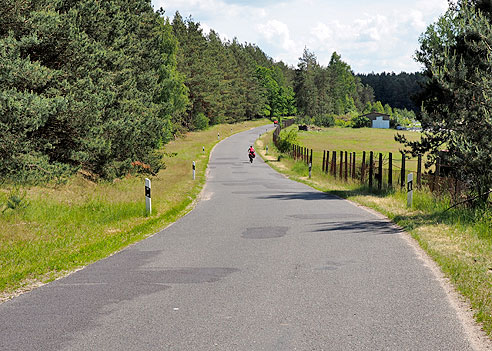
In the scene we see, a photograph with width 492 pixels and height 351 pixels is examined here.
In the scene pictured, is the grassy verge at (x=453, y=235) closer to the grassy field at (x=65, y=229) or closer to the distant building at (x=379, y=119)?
the grassy field at (x=65, y=229)

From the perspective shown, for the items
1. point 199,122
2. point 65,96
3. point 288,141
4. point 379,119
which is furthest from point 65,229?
point 379,119

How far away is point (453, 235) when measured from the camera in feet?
36.1

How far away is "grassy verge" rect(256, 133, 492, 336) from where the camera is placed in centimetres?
680

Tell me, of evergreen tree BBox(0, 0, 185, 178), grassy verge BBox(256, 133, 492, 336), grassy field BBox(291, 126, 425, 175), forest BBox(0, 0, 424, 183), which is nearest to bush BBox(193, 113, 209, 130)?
grassy field BBox(291, 126, 425, 175)

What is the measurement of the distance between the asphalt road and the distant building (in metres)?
147

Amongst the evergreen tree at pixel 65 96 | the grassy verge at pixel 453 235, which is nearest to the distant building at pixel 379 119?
the evergreen tree at pixel 65 96

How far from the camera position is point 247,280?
7426mm

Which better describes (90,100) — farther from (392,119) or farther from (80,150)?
(392,119)

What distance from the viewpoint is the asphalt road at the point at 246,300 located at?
5.01 metres

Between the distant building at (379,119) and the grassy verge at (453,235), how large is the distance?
13734cm

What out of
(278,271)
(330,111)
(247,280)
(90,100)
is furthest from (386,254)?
(330,111)

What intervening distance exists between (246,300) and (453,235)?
21.1 feet

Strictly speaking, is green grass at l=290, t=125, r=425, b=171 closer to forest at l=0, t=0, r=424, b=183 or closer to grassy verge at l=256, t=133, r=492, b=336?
forest at l=0, t=0, r=424, b=183

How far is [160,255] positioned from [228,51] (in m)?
133
